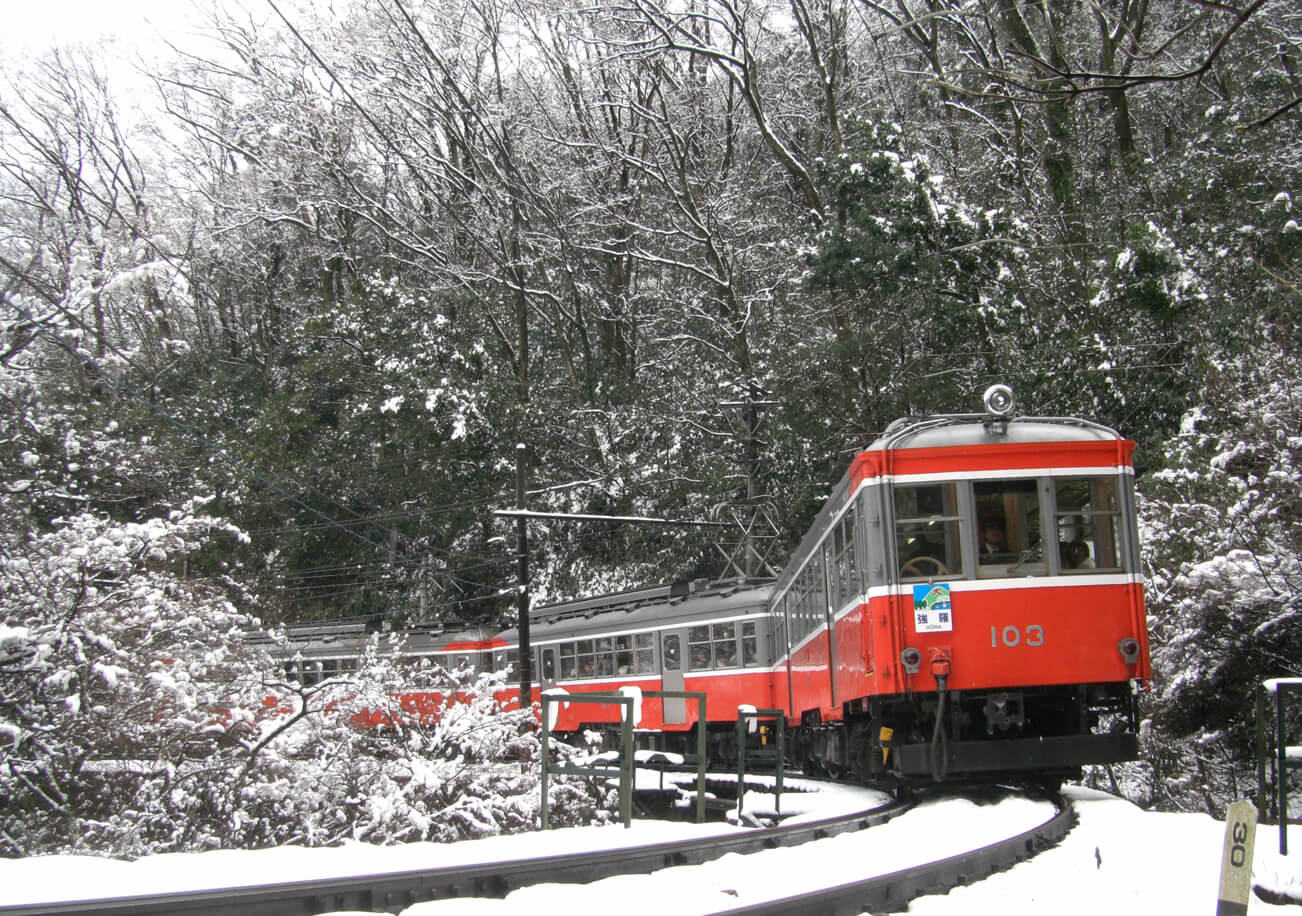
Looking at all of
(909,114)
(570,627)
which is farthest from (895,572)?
(909,114)

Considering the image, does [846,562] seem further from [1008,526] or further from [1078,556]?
[1078,556]

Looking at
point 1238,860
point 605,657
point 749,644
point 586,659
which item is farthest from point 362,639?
point 1238,860

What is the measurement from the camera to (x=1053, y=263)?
21.7 metres

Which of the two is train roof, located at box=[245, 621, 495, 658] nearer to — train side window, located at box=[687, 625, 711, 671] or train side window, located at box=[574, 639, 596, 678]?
train side window, located at box=[574, 639, 596, 678]

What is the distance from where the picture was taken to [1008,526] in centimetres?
953

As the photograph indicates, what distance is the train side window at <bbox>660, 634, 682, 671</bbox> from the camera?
757 inches

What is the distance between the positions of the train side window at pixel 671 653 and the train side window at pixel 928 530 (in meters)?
10.1

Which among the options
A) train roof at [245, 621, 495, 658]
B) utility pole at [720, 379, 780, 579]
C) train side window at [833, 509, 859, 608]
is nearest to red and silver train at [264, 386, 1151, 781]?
train side window at [833, 509, 859, 608]

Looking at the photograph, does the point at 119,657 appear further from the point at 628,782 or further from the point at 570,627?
the point at 570,627

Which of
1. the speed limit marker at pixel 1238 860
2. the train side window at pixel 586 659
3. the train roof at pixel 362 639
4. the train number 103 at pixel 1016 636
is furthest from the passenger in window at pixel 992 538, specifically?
the train roof at pixel 362 639

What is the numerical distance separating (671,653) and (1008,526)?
10.4 meters

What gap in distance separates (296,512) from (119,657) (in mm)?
27453

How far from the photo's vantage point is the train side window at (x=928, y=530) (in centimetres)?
945

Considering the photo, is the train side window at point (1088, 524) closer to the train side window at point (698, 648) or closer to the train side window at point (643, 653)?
the train side window at point (698, 648)
